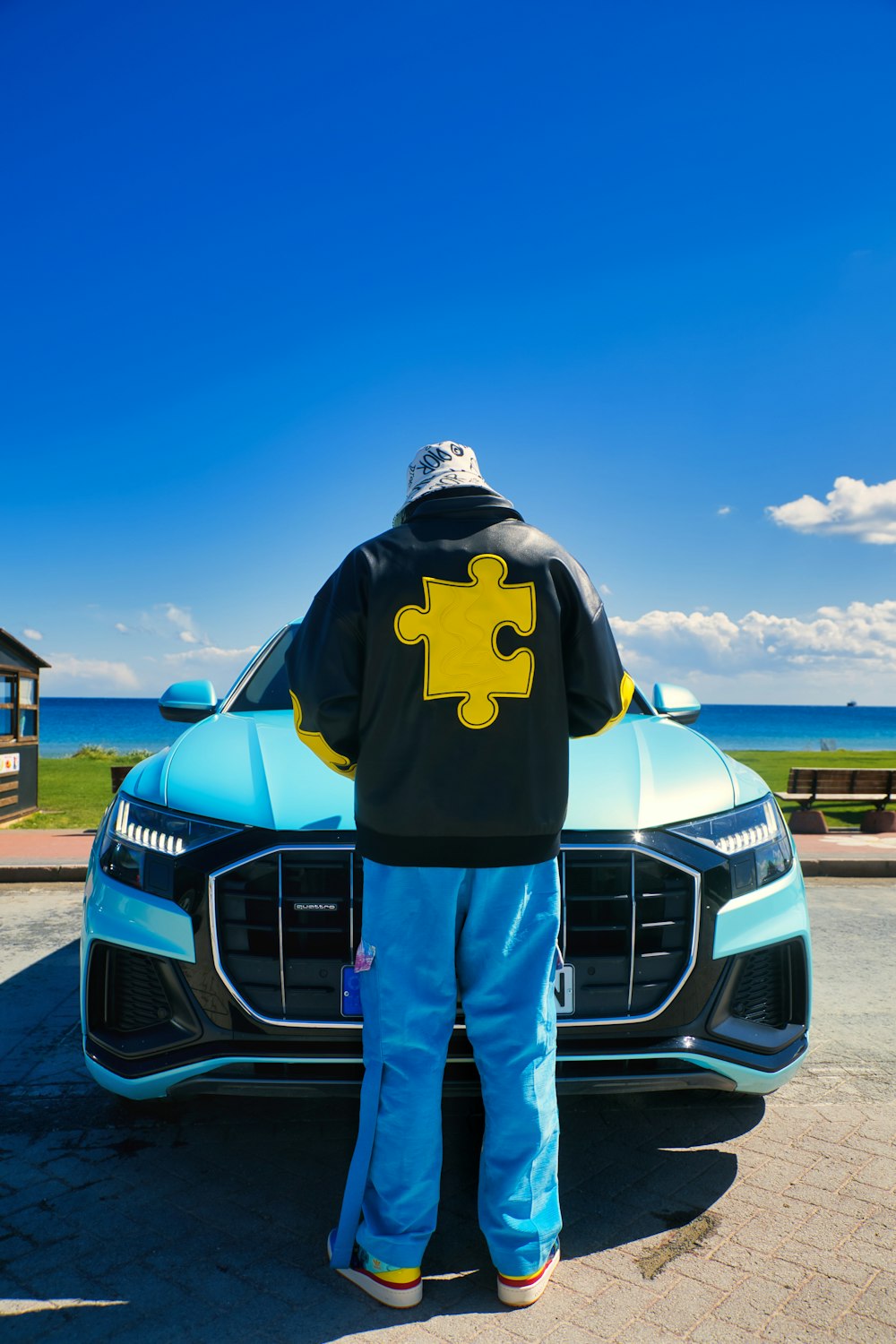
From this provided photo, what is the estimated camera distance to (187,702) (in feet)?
13.2

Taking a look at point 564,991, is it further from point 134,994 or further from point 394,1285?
point 134,994

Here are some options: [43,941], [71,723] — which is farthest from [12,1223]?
[71,723]

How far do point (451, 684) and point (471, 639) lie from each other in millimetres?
111

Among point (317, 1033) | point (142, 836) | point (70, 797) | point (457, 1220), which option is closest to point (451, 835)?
point (317, 1033)

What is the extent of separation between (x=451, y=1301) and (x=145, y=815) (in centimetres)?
146

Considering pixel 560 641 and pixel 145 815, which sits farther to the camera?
pixel 145 815

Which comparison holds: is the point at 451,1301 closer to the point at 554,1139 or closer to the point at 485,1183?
the point at 485,1183

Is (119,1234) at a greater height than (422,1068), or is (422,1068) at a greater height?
(422,1068)

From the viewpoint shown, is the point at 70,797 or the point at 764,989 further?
the point at 70,797

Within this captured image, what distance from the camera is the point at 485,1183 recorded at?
2299 millimetres

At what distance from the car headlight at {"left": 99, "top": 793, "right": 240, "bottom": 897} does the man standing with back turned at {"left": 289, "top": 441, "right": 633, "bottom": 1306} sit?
0.56 metres

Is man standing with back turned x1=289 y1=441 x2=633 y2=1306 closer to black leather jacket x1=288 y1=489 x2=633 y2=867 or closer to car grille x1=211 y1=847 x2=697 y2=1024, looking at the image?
black leather jacket x1=288 y1=489 x2=633 y2=867

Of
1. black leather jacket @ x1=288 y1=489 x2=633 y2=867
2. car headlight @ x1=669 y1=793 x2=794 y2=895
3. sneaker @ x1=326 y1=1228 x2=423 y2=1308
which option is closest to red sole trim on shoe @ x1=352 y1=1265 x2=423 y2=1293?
sneaker @ x1=326 y1=1228 x2=423 y2=1308

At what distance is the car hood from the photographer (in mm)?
2604
